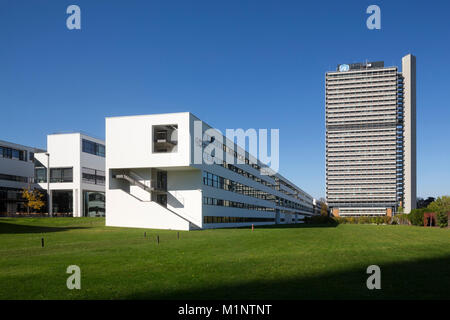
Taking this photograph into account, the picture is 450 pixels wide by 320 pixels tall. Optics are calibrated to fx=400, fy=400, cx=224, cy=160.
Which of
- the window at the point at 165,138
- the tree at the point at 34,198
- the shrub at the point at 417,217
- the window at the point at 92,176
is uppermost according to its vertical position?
the window at the point at 165,138

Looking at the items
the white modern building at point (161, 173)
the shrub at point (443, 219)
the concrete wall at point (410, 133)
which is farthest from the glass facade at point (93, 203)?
the concrete wall at point (410, 133)

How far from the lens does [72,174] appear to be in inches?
3000

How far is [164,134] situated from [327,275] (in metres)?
40.8

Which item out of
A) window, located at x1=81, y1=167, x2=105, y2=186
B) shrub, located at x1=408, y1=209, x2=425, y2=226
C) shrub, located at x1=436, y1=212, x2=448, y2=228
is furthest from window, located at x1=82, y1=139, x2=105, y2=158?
shrub, located at x1=436, y1=212, x2=448, y2=228

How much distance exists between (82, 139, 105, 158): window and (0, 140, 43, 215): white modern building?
1382cm

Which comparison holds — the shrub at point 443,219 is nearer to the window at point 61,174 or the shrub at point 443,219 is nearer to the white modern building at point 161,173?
the white modern building at point 161,173

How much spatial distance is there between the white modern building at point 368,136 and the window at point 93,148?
122 meters

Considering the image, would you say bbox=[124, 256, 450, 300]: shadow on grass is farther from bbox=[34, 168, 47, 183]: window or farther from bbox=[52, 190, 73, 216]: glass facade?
bbox=[34, 168, 47, 183]: window

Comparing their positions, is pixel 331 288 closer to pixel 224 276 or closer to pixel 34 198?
pixel 224 276

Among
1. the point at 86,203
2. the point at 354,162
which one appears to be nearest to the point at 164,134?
the point at 86,203

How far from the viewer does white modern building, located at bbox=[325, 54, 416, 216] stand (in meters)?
177

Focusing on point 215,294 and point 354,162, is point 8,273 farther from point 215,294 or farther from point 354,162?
point 354,162

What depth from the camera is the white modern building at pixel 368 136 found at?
17675cm

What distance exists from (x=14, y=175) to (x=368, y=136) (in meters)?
146
